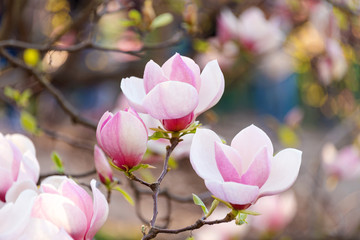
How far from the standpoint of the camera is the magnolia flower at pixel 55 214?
0.43 metres

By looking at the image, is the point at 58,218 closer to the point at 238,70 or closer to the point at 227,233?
the point at 227,233

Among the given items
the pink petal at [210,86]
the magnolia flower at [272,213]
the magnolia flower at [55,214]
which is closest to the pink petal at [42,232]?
the magnolia flower at [55,214]

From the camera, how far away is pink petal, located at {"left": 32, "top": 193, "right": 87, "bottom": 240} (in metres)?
0.45

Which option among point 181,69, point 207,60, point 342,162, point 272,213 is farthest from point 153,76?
point 207,60

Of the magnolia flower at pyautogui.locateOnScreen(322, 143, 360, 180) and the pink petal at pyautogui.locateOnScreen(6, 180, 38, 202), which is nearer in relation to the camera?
the pink petal at pyautogui.locateOnScreen(6, 180, 38, 202)

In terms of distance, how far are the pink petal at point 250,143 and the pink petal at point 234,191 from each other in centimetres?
4

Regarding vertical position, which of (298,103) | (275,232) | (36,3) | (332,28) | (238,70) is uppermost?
(332,28)

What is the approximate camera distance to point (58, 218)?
0.46 meters

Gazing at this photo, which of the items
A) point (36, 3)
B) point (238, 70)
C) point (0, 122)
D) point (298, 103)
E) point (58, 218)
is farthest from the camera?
point (298, 103)

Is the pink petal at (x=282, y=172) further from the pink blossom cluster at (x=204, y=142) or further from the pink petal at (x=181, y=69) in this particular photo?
the pink petal at (x=181, y=69)

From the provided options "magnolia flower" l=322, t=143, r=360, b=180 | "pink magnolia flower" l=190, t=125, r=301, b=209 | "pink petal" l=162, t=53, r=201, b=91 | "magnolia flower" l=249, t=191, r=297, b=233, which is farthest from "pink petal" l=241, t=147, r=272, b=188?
"magnolia flower" l=322, t=143, r=360, b=180

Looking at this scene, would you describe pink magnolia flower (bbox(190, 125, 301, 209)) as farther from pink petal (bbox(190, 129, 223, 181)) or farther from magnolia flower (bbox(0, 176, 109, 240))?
magnolia flower (bbox(0, 176, 109, 240))

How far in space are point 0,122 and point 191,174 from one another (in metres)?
2.37

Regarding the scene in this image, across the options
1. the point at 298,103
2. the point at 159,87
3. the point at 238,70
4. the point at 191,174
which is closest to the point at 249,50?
the point at 238,70
